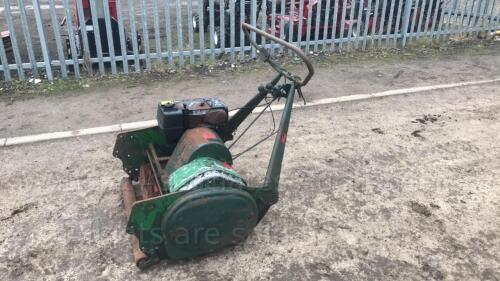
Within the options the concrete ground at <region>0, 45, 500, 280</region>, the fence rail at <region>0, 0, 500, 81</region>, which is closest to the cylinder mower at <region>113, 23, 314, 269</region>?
the concrete ground at <region>0, 45, 500, 280</region>

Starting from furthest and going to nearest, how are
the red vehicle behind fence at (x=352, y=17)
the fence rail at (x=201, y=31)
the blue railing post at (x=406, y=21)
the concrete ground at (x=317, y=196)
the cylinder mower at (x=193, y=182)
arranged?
the blue railing post at (x=406, y=21) → the red vehicle behind fence at (x=352, y=17) → the fence rail at (x=201, y=31) → the concrete ground at (x=317, y=196) → the cylinder mower at (x=193, y=182)

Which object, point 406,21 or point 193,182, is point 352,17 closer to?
point 406,21

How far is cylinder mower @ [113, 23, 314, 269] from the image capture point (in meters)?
2.50

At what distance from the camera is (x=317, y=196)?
11.6 feet

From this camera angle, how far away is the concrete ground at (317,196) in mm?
2824

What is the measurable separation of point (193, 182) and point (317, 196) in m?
1.33

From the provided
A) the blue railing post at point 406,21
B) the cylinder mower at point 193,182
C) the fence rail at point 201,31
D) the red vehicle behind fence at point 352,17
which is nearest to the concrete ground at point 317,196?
the cylinder mower at point 193,182


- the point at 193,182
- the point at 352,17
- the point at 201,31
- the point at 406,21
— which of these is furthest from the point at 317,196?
the point at 406,21

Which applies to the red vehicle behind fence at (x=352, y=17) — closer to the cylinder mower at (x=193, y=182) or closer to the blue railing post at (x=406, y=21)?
the blue railing post at (x=406, y=21)

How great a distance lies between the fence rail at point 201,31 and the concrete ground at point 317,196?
89 cm

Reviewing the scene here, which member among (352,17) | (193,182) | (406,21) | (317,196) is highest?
(352,17)

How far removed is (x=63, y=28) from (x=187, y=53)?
13.7 feet

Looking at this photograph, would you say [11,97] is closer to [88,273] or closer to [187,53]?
[187,53]

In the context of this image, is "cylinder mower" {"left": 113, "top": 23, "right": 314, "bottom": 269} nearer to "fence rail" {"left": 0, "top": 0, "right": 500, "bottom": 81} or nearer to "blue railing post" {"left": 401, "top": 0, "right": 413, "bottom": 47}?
"fence rail" {"left": 0, "top": 0, "right": 500, "bottom": 81}
